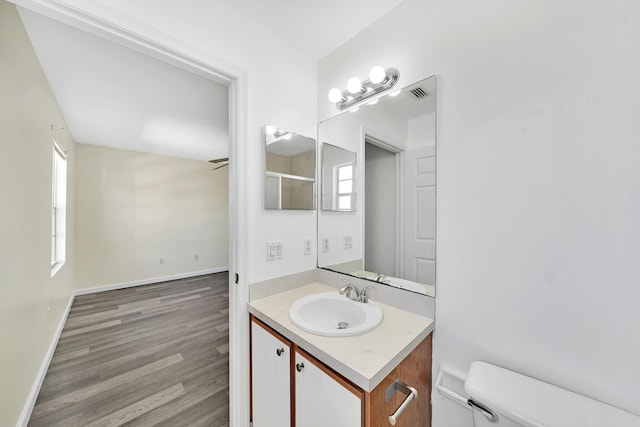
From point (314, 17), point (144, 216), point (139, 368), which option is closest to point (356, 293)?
point (314, 17)

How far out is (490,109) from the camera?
97 cm

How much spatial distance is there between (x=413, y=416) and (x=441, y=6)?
6.21ft

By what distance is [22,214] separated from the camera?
4.85ft

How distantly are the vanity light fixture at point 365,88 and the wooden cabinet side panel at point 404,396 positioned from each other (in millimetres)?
1344

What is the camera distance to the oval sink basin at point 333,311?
118cm

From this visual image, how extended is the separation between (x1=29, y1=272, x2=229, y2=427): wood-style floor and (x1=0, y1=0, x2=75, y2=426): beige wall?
0.23m

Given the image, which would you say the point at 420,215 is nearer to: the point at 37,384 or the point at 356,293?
the point at 356,293

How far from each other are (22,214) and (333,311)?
6.82 feet

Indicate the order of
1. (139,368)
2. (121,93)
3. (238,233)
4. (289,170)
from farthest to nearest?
(121,93), (139,368), (289,170), (238,233)

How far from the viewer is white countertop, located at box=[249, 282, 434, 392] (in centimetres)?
78

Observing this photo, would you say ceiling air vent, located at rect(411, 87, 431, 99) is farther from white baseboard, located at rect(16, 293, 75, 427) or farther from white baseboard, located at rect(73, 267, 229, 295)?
white baseboard, located at rect(73, 267, 229, 295)

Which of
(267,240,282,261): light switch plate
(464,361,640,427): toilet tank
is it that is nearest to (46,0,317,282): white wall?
(267,240,282,261): light switch plate

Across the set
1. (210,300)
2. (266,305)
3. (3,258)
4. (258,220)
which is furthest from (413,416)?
(210,300)

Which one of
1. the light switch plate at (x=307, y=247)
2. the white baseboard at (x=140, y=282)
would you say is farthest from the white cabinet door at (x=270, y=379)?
the white baseboard at (x=140, y=282)
